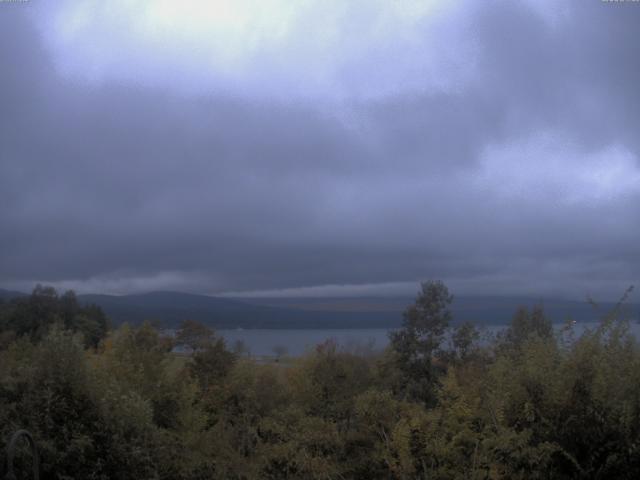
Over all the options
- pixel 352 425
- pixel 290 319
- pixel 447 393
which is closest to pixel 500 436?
pixel 447 393

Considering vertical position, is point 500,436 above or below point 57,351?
below

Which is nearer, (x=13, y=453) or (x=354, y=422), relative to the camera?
(x=13, y=453)

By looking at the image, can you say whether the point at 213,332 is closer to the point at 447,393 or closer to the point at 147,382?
the point at 147,382

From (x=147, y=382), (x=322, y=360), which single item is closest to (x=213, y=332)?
(x=322, y=360)

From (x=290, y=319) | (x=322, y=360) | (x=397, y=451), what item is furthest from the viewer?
(x=290, y=319)

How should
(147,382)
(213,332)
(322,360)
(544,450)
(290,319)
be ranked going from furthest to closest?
1. (290,319)
2. (213,332)
3. (322,360)
4. (147,382)
5. (544,450)

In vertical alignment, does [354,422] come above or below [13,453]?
below

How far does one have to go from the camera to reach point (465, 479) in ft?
30.8

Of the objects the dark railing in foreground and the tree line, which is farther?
the tree line

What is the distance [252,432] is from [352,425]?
199cm

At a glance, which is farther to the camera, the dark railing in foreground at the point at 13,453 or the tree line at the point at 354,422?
the tree line at the point at 354,422

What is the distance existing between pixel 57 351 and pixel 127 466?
1928 mm

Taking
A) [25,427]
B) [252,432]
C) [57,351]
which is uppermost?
[57,351]

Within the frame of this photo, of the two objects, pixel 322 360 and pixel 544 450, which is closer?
pixel 544 450
